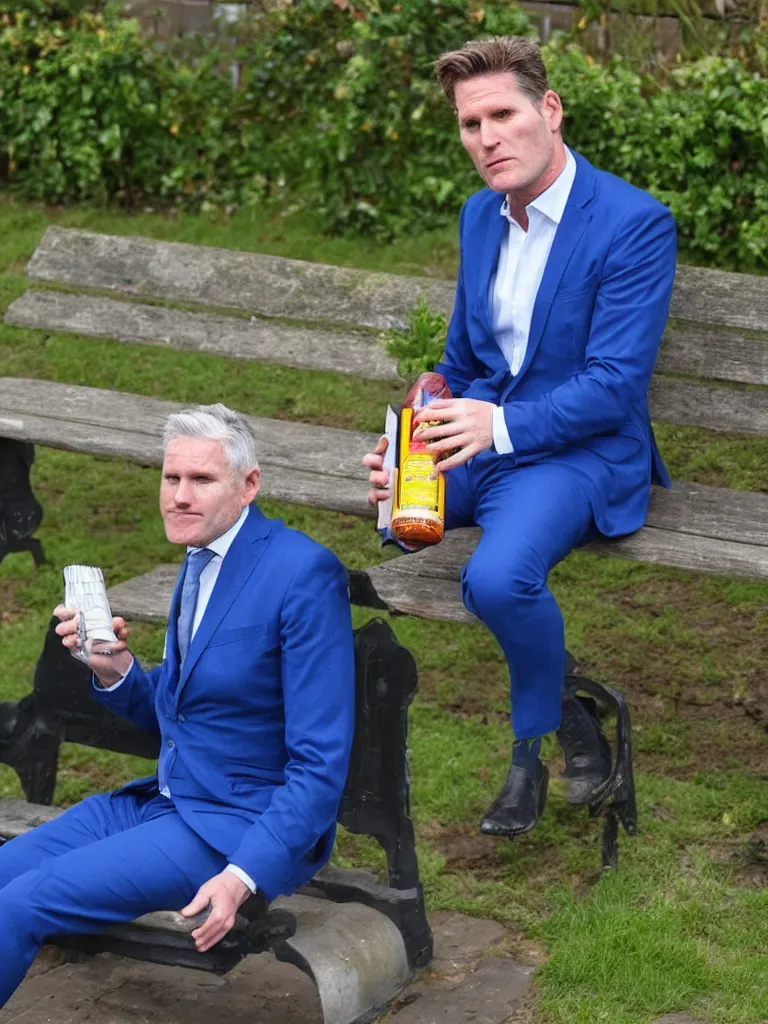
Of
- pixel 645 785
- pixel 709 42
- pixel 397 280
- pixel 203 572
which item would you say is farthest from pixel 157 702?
pixel 709 42

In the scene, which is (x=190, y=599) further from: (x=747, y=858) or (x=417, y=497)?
(x=747, y=858)

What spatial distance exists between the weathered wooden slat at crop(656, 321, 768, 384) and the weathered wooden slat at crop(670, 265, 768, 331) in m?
0.04

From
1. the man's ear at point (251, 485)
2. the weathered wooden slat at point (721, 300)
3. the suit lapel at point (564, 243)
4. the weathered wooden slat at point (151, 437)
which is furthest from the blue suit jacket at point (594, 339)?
the weathered wooden slat at point (721, 300)

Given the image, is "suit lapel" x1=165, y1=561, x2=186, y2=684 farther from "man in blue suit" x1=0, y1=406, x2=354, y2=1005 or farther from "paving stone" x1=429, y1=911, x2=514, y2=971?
"paving stone" x1=429, y1=911, x2=514, y2=971

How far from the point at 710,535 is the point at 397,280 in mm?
1799

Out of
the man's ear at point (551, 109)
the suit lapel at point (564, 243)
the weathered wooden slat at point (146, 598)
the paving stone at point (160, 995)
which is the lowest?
the paving stone at point (160, 995)


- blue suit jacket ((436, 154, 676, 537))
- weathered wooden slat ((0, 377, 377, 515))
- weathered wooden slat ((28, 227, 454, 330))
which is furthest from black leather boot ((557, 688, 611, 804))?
weathered wooden slat ((28, 227, 454, 330))

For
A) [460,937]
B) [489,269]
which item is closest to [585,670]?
[460,937]

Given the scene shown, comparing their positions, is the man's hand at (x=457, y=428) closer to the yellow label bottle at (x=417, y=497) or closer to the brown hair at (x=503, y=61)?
the yellow label bottle at (x=417, y=497)

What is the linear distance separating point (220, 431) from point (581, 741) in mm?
1378

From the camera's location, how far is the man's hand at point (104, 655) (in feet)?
13.5

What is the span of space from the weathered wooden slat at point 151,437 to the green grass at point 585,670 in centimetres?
80

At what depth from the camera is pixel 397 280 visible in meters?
6.11

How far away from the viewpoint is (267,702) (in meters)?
3.96
